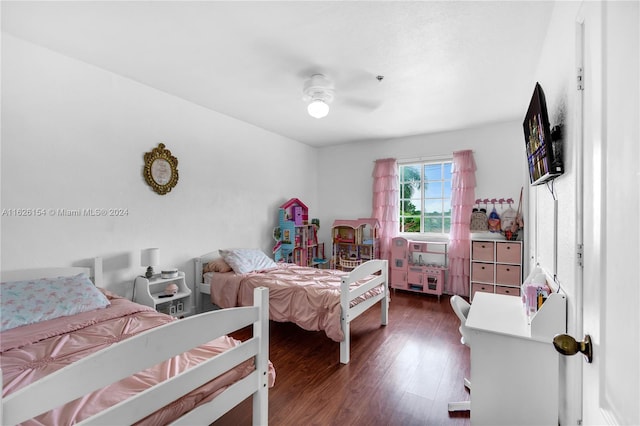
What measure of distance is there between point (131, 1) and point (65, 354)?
2.06 metres

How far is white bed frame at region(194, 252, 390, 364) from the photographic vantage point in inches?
101

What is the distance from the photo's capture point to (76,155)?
8.37ft

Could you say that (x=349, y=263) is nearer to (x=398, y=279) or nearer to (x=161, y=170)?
(x=398, y=279)

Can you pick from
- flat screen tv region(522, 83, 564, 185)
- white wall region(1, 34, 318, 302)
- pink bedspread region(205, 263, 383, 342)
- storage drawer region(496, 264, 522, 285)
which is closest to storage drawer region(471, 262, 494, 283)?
storage drawer region(496, 264, 522, 285)

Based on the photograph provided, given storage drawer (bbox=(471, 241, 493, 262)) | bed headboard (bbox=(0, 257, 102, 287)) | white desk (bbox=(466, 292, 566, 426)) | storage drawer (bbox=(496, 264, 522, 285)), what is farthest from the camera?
storage drawer (bbox=(471, 241, 493, 262))

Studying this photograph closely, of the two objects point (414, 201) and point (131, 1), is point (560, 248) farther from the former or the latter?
point (414, 201)

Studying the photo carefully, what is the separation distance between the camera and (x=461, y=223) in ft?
14.6

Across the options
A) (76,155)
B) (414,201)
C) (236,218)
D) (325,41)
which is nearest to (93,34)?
(76,155)

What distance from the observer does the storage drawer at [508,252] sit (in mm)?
3873

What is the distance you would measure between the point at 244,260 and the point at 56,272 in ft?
5.64

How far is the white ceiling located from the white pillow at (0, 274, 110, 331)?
5.94ft

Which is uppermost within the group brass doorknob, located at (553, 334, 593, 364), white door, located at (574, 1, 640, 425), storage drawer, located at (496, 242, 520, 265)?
white door, located at (574, 1, 640, 425)

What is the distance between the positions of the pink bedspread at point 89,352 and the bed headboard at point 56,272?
0.56m

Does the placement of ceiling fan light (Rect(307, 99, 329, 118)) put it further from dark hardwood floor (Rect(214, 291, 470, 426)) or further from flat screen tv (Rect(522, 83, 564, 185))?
dark hardwood floor (Rect(214, 291, 470, 426))
